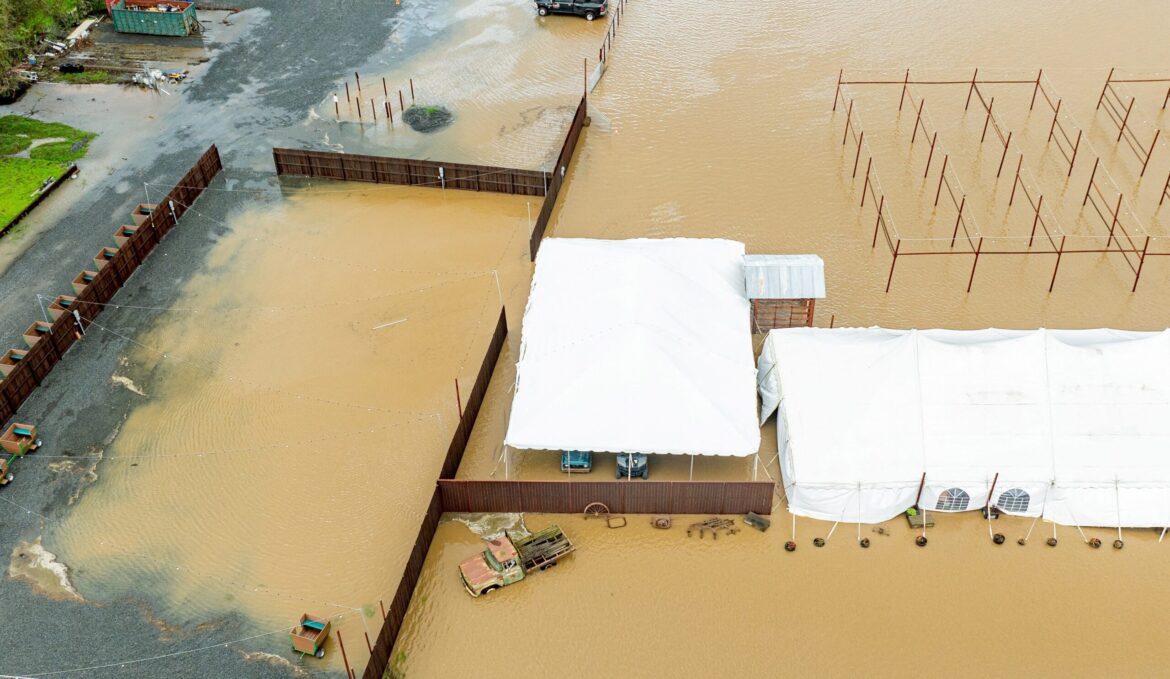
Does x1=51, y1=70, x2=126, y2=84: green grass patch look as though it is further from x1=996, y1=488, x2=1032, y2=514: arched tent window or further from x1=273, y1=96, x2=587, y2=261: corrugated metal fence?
x1=996, y1=488, x2=1032, y2=514: arched tent window

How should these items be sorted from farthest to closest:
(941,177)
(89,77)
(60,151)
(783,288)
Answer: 1. (89,77)
2. (60,151)
3. (941,177)
4. (783,288)

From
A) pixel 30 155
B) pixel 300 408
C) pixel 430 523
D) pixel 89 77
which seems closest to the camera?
pixel 430 523

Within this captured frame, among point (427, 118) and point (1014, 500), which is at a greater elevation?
point (427, 118)

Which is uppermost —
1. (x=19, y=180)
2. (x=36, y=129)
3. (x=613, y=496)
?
(x=36, y=129)

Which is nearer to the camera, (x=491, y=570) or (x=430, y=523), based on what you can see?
(x=491, y=570)

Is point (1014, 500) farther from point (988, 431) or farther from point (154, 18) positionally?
point (154, 18)

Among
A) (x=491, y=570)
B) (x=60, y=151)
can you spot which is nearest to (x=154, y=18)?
(x=60, y=151)
